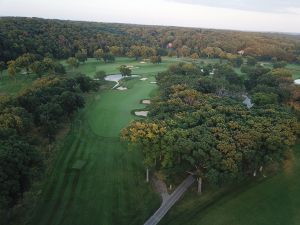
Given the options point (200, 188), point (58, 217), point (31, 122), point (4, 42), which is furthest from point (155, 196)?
point (4, 42)

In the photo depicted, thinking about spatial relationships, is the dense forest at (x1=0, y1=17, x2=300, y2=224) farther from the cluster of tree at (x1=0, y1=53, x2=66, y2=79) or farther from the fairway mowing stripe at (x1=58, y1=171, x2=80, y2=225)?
the fairway mowing stripe at (x1=58, y1=171, x2=80, y2=225)

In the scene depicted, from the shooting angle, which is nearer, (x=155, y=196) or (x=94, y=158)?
(x=155, y=196)

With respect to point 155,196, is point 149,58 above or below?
below

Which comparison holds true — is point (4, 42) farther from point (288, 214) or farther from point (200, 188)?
point (288, 214)

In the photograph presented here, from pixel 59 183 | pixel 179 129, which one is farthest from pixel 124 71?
pixel 59 183

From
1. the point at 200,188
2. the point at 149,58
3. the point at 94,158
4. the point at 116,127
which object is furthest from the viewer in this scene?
the point at 149,58

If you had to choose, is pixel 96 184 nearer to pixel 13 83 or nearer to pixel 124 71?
pixel 13 83

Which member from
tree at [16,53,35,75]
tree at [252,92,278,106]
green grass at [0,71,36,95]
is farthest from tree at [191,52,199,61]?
tree at [252,92,278,106]
